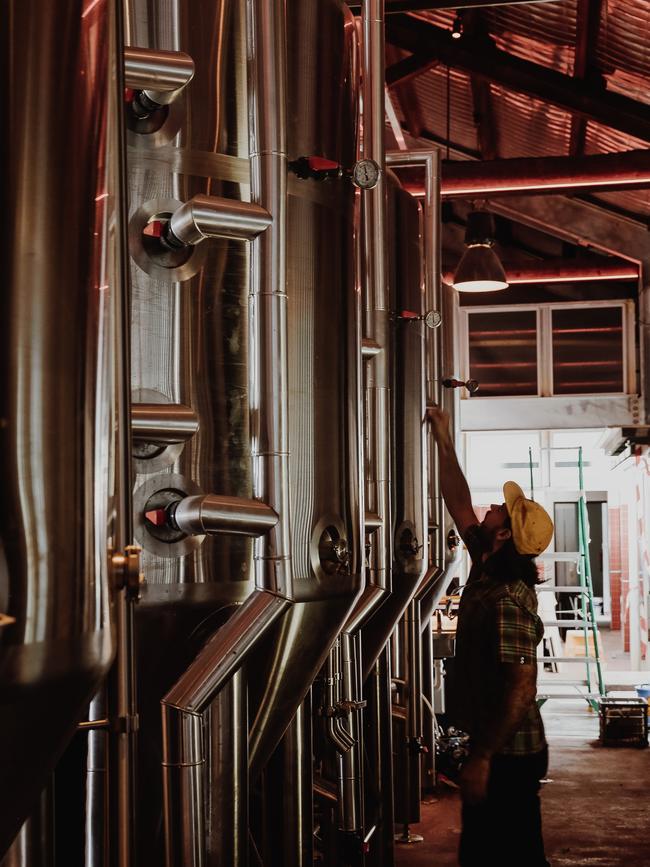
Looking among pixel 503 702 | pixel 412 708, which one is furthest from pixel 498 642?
pixel 412 708

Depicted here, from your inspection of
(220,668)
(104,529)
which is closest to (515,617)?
(220,668)

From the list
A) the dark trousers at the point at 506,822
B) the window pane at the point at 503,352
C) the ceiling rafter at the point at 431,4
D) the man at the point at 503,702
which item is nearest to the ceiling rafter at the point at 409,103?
the window pane at the point at 503,352

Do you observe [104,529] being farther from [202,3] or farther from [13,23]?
[202,3]

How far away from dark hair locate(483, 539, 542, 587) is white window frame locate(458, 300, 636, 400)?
387 inches

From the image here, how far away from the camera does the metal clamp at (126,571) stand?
140cm

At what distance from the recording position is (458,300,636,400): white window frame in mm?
13031

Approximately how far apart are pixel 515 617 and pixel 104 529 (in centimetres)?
221

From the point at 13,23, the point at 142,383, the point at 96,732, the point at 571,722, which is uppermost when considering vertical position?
the point at 13,23

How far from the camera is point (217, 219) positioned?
2084 millimetres

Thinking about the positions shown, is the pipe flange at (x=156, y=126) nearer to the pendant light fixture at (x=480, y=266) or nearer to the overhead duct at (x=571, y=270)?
the pendant light fixture at (x=480, y=266)

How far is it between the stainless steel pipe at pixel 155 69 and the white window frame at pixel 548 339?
11546 millimetres

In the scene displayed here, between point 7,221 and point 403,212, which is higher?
point 403,212

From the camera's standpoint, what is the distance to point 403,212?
4.71m

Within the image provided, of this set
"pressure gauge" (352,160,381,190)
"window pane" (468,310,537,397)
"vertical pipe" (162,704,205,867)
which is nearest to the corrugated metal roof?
"window pane" (468,310,537,397)
